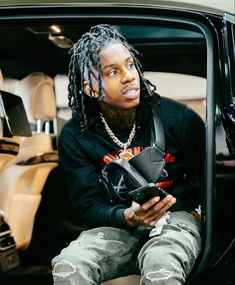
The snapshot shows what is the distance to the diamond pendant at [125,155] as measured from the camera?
1.38 metres

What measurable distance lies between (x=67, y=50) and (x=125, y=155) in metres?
0.63

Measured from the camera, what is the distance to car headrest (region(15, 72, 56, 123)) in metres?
1.84

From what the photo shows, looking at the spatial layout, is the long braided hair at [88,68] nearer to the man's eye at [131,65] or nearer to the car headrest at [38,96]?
the man's eye at [131,65]

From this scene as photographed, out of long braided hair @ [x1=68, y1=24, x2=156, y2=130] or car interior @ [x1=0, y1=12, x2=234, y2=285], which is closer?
long braided hair @ [x1=68, y1=24, x2=156, y2=130]

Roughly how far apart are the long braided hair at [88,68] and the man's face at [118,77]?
1 centimetres

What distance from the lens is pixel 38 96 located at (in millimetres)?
1875

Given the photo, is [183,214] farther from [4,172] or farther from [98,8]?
[4,172]

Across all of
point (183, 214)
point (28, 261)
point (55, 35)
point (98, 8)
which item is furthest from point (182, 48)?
point (28, 261)

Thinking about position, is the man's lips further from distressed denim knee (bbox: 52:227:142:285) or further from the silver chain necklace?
distressed denim knee (bbox: 52:227:142:285)

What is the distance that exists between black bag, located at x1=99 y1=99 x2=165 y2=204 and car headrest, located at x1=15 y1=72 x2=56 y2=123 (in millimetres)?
519

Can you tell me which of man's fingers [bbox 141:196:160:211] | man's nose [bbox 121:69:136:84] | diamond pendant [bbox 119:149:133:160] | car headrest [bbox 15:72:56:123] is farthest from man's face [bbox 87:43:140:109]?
car headrest [bbox 15:72:56:123]

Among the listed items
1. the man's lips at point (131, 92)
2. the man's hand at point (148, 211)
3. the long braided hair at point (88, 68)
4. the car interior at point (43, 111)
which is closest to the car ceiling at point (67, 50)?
the car interior at point (43, 111)

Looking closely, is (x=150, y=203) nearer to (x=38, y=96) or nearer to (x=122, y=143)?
(x=122, y=143)

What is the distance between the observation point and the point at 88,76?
140cm
